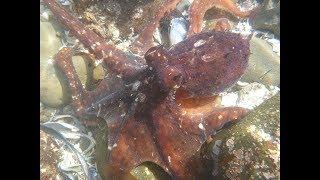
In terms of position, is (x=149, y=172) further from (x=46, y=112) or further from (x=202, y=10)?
(x=202, y=10)

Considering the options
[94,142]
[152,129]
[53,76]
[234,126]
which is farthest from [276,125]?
[53,76]

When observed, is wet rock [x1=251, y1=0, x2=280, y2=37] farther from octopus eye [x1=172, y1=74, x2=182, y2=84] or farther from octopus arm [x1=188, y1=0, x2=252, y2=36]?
octopus eye [x1=172, y1=74, x2=182, y2=84]

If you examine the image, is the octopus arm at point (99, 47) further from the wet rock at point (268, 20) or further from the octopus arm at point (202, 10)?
the wet rock at point (268, 20)

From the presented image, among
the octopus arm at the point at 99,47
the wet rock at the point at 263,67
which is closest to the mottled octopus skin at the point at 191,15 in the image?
the octopus arm at the point at 99,47

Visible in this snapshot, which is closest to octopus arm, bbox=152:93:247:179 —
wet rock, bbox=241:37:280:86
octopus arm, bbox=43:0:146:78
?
octopus arm, bbox=43:0:146:78
